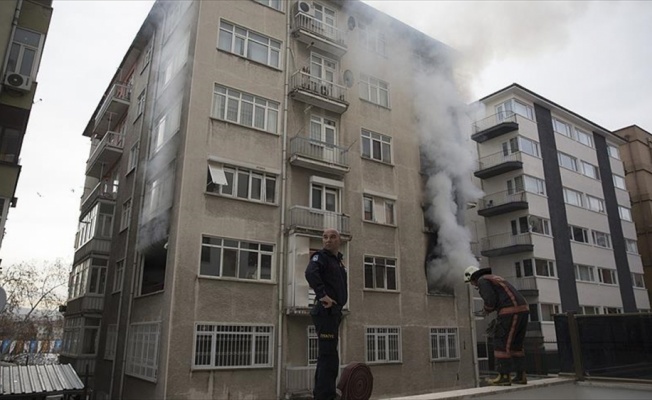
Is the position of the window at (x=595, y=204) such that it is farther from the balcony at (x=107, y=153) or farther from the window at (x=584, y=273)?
the balcony at (x=107, y=153)

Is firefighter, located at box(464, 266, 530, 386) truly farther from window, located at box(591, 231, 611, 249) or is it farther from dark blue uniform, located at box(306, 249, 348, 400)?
window, located at box(591, 231, 611, 249)

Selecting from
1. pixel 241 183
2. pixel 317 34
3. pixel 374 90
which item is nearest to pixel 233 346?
pixel 241 183

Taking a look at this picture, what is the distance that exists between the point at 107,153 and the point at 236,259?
13593 millimetres

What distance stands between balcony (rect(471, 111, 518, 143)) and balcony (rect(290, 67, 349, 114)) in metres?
16.2

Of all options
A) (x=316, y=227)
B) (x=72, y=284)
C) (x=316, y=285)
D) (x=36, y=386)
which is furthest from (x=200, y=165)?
(x=72, y=284)

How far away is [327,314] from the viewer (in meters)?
5.29

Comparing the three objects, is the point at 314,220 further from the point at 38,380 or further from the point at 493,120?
the point at 493,120

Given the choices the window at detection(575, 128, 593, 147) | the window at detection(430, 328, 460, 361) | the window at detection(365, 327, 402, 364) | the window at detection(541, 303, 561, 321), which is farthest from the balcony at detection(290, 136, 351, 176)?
the window at detection(575, 128, 593, 147)

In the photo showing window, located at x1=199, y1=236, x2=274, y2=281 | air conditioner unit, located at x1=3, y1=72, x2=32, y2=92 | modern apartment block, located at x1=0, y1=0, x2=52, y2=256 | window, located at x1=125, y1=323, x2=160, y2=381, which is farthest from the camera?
window, located at x1=199, y1=236, x2=274, y2=281

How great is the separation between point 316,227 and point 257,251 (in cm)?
246

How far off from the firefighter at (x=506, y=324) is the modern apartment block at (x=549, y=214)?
74.8ft

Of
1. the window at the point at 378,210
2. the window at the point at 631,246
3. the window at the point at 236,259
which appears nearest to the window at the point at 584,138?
the window at the point at 631,246

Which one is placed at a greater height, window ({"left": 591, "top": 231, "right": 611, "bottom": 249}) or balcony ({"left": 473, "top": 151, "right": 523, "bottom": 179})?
balcony ({"left": 473, "top": 151, "right": 523, "bottom": 179})

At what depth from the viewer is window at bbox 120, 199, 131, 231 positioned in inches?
838
